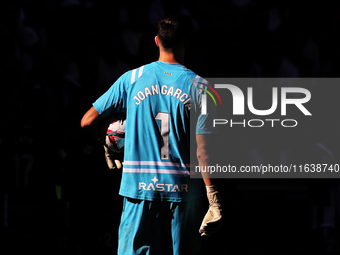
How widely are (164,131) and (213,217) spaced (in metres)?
0.58

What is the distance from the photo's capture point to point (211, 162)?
2.71m

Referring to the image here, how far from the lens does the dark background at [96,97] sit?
4.69 meters

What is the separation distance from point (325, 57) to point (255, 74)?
756mm

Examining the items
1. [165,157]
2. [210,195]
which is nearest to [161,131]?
[165,157]

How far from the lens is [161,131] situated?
2.74m

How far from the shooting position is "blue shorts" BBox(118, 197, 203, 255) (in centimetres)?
270

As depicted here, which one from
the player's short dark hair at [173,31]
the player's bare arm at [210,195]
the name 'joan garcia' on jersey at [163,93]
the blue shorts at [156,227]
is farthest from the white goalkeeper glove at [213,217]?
the player's short dark hair at [173,31]

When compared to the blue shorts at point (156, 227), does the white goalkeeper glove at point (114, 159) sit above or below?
above

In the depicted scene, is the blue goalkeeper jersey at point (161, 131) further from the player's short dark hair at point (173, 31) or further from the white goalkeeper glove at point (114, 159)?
the white goalkeeper glove at point (114, 159)

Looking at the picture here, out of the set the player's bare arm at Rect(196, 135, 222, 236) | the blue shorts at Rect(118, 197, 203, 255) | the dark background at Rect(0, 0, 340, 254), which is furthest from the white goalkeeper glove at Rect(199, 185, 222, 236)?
the dark background at Rect(0, 0, 340, 254)

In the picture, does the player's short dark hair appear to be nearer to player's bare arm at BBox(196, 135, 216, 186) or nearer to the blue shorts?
player's bare arm at BBox(196, 135, 216, 186)

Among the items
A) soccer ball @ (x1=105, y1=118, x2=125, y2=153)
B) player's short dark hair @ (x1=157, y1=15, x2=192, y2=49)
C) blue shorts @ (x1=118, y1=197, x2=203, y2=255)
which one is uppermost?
player's short dark hair @ (x1=157, y1=15, x2=192, y2=49)

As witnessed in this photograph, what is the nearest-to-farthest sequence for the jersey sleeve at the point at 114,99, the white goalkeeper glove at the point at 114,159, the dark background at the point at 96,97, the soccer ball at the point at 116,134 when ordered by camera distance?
1. the jersey sleeve at the point at 114,99
2. the soccer ball at the point at 116,134
3. the white goalkeeper glove at the point at 114,159
4. the dark background at the point at 96,97

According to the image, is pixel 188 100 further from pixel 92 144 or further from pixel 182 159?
pixel 92 144
